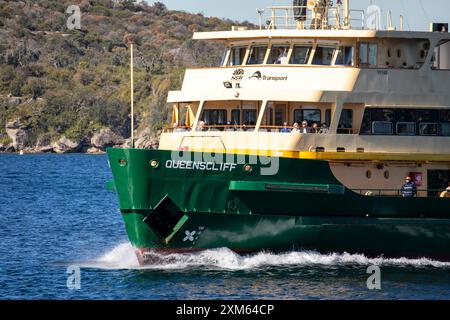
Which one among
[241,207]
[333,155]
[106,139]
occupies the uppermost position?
[333,155]

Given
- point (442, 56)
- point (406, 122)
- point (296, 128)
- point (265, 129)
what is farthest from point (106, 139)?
point (296, 128)

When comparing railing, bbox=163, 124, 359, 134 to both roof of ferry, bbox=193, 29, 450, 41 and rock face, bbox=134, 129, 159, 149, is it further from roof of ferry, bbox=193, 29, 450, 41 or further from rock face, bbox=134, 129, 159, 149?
rock face, bbox=134, 129, 159, 149

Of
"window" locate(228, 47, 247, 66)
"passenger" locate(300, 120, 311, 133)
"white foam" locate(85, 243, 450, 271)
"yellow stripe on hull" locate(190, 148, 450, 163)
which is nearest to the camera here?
"white foam" locate(85, 243, 450, 271)

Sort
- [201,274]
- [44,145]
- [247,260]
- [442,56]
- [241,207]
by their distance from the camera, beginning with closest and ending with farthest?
[201,274] < [241,207] < [247,260] < [442,56] < [44,145]

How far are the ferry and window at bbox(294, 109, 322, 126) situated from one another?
2cm

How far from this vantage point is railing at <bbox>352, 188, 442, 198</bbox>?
95.1 feet

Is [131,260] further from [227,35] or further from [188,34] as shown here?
[188,34]

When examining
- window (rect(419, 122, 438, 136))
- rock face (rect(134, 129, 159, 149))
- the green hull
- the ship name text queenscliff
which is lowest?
rock face (rect(134, 129, 159, 149))

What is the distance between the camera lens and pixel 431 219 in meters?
29.1

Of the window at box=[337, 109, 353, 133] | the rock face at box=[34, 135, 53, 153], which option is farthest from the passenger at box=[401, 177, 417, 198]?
the rock face at box=[34, 135, 53, 153]

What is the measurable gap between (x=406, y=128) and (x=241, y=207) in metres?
4.76

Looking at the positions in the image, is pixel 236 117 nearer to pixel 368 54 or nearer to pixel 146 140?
pixel 368 54

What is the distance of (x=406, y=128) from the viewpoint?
97.4 ft
